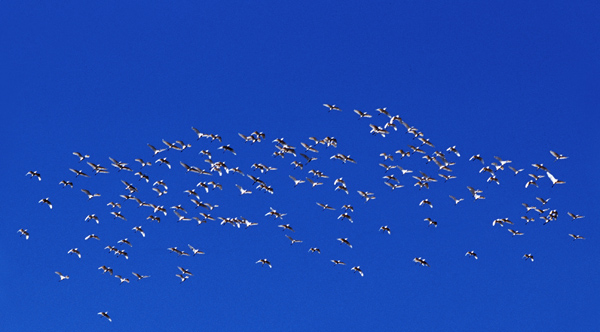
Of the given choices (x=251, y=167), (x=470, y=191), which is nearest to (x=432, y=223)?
(x=470, y=191)

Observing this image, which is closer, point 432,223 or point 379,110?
point 379,110

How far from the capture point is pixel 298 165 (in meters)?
101

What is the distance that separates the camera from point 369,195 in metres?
106

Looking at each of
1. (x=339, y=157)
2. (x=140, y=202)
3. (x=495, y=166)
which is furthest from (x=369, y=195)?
(x=140, y=202)

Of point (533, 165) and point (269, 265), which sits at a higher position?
point (533, 165)

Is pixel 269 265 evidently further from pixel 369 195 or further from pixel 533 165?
pixel 533 165

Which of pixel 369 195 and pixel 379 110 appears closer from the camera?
pixel 379 110

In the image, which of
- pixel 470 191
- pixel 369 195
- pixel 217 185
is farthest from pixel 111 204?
pixel 470 191

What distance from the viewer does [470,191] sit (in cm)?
10156

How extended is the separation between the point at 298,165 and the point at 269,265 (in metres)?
10.6

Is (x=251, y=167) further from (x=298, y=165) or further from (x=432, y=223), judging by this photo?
(x=432, y=223)

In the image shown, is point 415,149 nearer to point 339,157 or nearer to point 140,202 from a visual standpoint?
point 339,157

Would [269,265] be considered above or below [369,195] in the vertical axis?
below

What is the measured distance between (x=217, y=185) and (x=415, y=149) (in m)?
19.4
